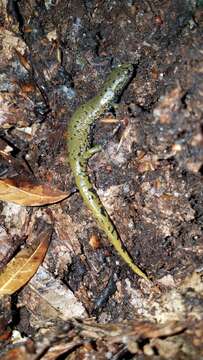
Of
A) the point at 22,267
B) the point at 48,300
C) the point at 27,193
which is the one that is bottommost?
the point at 48,300

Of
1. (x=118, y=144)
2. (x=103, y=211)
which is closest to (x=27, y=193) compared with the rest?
(x=103, y=211)

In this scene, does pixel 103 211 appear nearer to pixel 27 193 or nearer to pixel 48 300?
pixel 27 193

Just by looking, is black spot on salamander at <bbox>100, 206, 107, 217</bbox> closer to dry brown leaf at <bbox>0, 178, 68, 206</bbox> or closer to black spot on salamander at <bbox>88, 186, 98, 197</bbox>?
black spot on salamander at <bbox>88, 186, 98, 197</bbox>

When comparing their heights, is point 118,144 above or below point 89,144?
below

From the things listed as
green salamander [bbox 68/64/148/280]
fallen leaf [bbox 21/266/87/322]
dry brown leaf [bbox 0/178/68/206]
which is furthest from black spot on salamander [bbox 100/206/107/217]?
fallen leaf [bbox 21/266/87/322]

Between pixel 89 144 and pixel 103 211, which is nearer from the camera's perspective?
pixel 103 211

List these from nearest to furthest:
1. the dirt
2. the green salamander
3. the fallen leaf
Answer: the dirt, the green salamander, the fallen leaf
